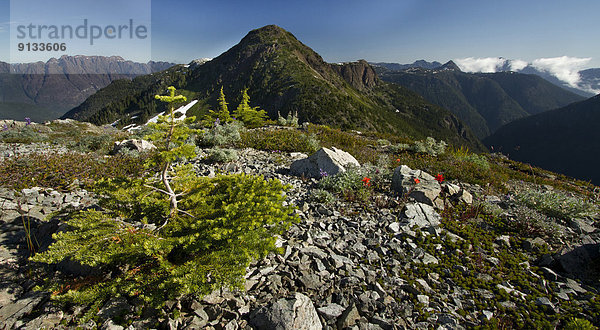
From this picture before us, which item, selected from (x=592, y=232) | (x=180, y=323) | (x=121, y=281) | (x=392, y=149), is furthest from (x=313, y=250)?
(x=392, y=149)

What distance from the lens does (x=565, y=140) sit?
171 metres

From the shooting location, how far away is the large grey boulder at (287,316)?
110 inches

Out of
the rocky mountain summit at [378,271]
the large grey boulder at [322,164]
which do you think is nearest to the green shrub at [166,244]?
the rocky mountain summit at [378,271]

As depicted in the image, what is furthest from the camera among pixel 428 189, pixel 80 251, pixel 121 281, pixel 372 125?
pixel 372 125

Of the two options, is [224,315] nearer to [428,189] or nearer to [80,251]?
[80,251]

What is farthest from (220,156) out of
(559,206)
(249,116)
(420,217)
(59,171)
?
(249,116)

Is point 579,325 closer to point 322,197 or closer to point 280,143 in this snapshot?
point 322,197

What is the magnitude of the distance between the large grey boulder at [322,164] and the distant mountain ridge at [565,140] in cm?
18066

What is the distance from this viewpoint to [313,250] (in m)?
4.24

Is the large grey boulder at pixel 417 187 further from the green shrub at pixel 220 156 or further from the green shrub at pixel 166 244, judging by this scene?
the green shrub at pixel 220 156

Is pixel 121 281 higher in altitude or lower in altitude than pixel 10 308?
higher

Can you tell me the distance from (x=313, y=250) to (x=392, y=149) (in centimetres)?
1123

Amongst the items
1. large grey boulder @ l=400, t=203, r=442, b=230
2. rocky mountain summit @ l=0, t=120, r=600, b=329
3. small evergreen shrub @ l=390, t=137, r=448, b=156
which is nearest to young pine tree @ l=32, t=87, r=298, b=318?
rocky mountain summit @ l=0, t=120, r=600, b=329

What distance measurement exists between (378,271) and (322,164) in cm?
446
